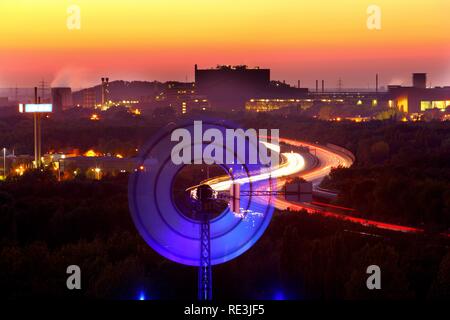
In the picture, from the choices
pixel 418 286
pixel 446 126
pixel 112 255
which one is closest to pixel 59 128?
pixel 446 126

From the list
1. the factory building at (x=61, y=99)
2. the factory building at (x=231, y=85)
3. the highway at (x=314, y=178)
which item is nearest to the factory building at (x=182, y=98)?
the factory building at (x=231, y=85)

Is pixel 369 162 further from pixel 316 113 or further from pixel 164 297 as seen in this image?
pixel 316 113

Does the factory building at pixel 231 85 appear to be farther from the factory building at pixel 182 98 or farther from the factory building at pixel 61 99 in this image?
the factory building at pixel 61 99

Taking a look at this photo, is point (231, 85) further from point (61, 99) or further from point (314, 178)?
point (314, 178)

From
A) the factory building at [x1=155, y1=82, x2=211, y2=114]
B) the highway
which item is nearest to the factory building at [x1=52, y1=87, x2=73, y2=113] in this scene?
the factory building at [x1=155, y1=82, x2=211, y2=114]

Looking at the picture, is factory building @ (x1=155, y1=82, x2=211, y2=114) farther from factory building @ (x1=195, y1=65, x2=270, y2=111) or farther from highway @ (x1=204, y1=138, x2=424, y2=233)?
highway @ (x1=204, y1=138, x2=424, y2=233)
